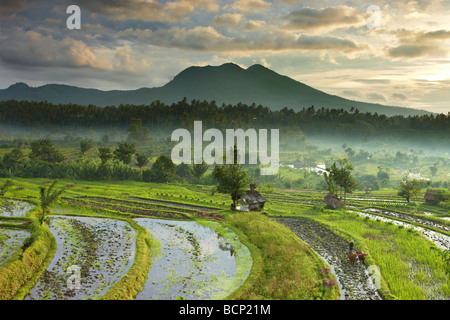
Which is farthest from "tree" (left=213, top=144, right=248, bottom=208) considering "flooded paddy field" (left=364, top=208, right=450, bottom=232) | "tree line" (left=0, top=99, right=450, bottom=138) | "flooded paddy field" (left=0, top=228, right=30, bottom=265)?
"tree line" (left=0, top=99, right=450, bottom=138)

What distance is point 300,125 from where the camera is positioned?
476 ft

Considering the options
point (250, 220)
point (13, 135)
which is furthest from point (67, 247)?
point (13, 135)

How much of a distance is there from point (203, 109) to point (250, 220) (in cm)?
10989

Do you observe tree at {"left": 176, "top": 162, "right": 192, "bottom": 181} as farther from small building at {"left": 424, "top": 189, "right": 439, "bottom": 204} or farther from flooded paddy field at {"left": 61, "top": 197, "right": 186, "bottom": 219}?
small building at {"left": 424, "top": 189, "right": 439, "bottom": 204}

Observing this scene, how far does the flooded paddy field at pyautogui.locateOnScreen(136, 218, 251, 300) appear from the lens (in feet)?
51.6

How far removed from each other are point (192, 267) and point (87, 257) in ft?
22.9

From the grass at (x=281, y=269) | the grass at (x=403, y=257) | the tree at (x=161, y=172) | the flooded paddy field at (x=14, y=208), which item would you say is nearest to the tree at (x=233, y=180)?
the grass at (x=281, y=269)

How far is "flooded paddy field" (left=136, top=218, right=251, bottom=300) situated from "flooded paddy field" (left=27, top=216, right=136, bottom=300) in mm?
2127

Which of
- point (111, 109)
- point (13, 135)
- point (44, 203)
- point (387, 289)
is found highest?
point (111, 109)

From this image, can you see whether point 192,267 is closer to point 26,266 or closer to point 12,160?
point 26,266

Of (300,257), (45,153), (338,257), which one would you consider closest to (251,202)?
(338,257)

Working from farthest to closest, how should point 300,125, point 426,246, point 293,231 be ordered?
1. point 300,125
2. point 293,231
3. point 426,246

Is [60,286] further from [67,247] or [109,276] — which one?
[67,247]

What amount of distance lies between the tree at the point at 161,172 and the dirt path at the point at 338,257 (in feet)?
103
